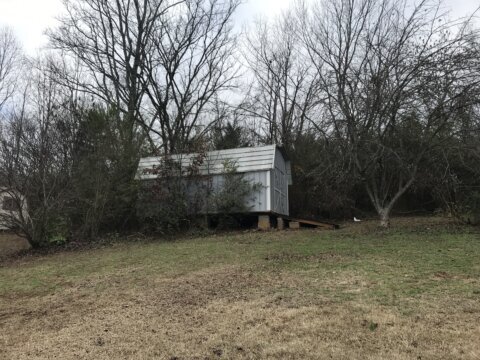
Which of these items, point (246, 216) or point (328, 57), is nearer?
point (328, 57)

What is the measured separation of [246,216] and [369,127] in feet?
18.0

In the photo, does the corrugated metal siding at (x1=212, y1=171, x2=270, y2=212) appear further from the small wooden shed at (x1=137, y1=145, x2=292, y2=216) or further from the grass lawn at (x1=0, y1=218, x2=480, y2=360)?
the grass lawn at (x1=0, y1=218, x2=480, y2=360)

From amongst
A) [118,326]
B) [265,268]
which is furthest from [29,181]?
[118,326]

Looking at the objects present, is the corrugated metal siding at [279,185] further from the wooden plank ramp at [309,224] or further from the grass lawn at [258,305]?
the grass lawn at [258,305]

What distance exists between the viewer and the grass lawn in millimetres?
4266

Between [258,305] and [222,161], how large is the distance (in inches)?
406

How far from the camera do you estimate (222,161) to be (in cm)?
1561

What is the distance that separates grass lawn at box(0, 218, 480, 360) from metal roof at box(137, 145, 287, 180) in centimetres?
538

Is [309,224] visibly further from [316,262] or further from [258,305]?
[258,305]

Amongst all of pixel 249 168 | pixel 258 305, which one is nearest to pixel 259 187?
pixel 249 168

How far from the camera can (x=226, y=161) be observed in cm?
1548

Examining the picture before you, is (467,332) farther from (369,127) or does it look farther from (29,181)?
(29,181)

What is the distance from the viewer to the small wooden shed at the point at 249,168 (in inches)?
596

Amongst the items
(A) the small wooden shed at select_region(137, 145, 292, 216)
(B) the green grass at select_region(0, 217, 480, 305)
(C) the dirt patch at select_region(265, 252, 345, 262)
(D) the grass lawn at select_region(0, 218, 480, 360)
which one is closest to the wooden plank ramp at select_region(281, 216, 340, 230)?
(A) the small wooden shed at select_region(137, 145, 292, 216)
